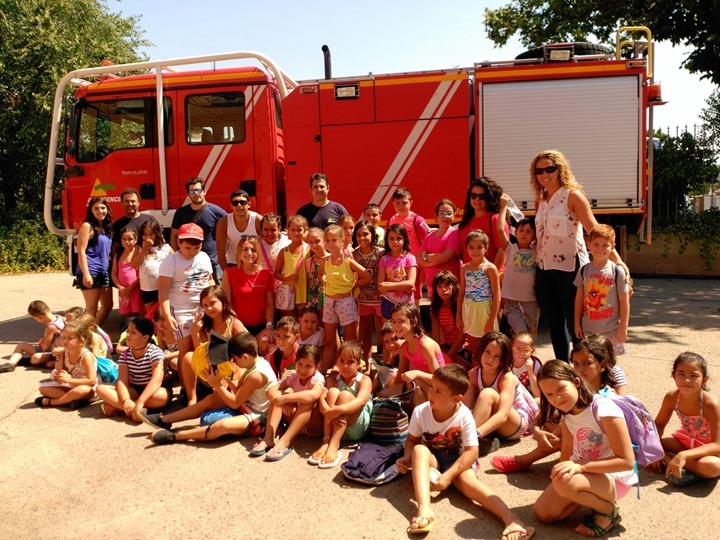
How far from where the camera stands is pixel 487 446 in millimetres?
3900

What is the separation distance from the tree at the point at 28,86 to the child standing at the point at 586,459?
58.4 ft

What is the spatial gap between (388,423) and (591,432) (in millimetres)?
1407

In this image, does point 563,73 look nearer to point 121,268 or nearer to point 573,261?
point 573,261

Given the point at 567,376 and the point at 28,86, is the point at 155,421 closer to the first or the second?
the point at 567,376

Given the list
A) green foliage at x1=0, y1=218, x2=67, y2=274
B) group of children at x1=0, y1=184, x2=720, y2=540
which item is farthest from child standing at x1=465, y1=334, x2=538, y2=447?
green foliage at x1=0, y1=218, x2=67, y2=274

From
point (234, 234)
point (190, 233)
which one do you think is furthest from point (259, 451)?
point (234, 234)

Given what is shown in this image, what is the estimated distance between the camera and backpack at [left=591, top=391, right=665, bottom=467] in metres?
3.35

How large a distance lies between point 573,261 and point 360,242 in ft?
6.08

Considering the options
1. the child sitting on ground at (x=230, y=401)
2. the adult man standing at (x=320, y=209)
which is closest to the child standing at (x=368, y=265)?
the adult man standing at (x=320, y=209)

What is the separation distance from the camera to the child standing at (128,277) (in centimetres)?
643

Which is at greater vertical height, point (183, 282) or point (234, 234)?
point (234, 234)

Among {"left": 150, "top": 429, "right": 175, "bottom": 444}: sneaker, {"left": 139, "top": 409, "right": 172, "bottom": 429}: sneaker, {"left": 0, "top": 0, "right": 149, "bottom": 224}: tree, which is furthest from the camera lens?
{"left": 0, "top": 0, "right": 149, "bottom": 224}: tree

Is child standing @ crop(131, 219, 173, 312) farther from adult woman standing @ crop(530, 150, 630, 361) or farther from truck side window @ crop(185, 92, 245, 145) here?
adult woman standing @ crop(530, 150, 630, 361)

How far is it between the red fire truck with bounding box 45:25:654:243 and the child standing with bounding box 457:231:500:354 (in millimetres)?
2253
